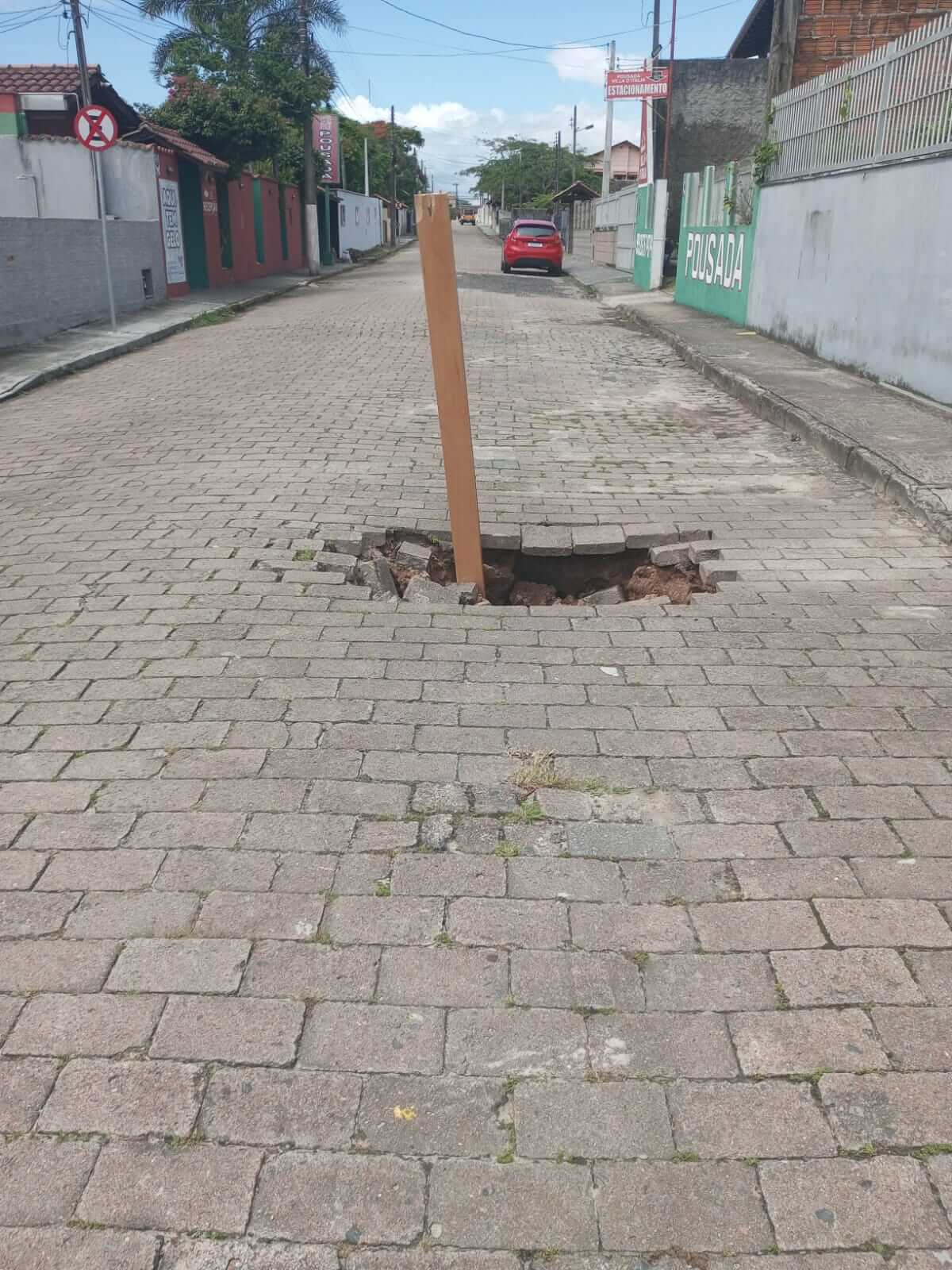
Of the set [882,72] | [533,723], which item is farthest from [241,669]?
[882,72]

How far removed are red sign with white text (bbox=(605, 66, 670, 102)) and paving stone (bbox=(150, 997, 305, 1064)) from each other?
28.2m

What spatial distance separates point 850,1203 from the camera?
1.96 metres

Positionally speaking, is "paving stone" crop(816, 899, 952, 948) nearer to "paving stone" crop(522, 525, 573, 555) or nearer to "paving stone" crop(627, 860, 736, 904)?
"paving stone" crop(627, 860, 736, 904)

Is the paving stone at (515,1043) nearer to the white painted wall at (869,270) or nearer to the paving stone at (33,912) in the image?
the paving stone at (33,912)

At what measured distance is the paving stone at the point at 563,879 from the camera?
2826 mm

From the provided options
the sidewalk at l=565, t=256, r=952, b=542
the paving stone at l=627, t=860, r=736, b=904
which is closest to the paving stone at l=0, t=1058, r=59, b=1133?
the paving stone at l=627, t=860, r=736, b=904

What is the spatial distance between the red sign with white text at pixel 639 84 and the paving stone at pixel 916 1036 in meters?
28.0

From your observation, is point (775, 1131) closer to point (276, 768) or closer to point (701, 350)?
point (276, 768)

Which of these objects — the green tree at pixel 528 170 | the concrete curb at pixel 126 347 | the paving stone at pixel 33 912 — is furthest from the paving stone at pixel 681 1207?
the green tree at pixel 528 170

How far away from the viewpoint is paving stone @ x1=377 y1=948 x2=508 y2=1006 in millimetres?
2451

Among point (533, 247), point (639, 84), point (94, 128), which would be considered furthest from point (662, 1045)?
point (533, 247)

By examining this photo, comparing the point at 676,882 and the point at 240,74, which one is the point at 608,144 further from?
the point at 676,882

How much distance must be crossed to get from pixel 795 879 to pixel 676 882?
0.32 m

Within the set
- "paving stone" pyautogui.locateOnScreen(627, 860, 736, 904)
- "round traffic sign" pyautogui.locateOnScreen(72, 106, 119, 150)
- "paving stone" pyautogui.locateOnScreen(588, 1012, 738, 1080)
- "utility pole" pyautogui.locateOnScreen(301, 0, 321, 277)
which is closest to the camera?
"paving stone" pyautogui.locateOnScreen(588, 1012, 738, 1080)
